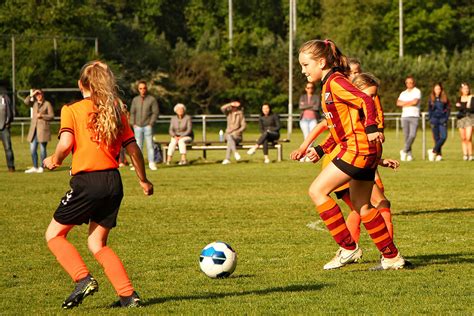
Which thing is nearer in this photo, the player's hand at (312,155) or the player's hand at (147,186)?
the player's hand at (147,186)

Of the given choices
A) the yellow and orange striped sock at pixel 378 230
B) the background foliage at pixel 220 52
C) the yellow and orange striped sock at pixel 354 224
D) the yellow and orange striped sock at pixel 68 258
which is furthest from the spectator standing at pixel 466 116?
the background foliage at pixel 220 52

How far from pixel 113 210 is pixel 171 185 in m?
12.6

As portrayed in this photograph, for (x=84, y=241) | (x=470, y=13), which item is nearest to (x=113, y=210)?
(x=84, y=241)

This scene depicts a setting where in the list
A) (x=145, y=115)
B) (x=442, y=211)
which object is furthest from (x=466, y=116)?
(x=442, y=211)

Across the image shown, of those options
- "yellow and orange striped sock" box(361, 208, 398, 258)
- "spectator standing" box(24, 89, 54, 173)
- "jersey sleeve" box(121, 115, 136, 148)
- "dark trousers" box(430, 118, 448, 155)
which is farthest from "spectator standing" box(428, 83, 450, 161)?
"jersey sleeve" box(121, 115, 136, 148)

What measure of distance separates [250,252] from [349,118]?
2.34 metres

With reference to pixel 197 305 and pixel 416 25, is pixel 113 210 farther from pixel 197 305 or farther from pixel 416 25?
pixel 416 25

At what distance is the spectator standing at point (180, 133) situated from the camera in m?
26.5

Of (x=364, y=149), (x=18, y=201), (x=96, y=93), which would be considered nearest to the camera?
(x=96, y=93)

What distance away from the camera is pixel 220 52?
6272cm

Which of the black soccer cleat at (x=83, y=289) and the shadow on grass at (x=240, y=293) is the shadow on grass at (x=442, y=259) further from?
the black soccer cleat at (x=83, y=289)

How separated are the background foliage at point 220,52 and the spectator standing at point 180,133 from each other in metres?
22.8

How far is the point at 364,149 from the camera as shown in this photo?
8617 mm

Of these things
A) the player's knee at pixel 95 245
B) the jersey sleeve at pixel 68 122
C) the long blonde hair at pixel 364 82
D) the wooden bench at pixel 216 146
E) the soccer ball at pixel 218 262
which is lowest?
the wooden bench at pixel 216 146
